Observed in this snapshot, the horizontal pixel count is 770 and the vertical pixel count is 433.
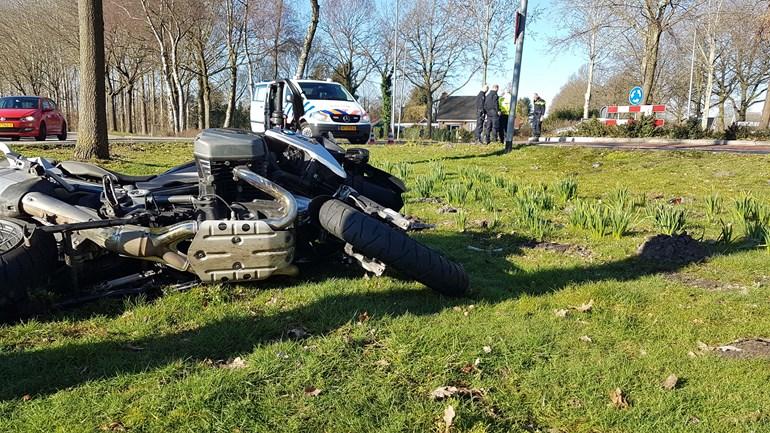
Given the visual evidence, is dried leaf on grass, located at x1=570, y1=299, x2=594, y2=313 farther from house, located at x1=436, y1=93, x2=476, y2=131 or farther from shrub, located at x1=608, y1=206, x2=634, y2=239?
house, located at x1=436, y1=93, x2=476, y2=131

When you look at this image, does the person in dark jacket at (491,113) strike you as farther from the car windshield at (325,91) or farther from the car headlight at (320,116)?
the car headlight at (320,116)

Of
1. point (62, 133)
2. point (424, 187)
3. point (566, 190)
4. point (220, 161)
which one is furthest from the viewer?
point (62, 133)

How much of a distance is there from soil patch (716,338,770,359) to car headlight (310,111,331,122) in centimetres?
1320

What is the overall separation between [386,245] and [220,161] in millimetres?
1187

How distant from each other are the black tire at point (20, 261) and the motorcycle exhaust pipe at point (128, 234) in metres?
0.15

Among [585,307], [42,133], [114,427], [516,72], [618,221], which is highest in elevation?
[516,72]

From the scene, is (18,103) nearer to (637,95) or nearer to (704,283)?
(704,283)

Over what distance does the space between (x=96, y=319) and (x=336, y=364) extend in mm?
1516

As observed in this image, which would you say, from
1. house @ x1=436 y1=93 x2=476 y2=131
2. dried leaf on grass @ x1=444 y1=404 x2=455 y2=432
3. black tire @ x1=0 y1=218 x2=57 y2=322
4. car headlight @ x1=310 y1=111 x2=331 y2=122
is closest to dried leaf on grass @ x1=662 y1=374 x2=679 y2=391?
dried leaf on grass @ x1=444 y1=404 x2=455 y2=432

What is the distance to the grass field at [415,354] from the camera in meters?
2.36

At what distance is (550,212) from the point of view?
649 centimetres

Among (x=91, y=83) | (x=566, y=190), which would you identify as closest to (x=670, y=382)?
(x=566, y=190)

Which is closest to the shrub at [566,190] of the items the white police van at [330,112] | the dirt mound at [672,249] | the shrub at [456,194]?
the shrub at [456,194]

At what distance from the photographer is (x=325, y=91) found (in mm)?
16344
